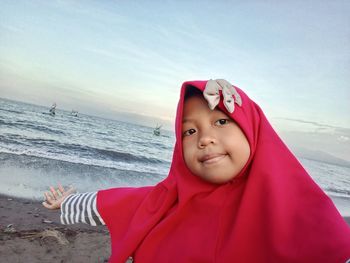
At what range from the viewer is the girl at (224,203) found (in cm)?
123

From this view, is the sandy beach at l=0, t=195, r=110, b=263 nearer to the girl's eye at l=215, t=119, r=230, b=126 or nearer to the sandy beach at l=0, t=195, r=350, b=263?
the sandy beach at l=0, t=195, r=350, b=263

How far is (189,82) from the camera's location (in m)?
1.77

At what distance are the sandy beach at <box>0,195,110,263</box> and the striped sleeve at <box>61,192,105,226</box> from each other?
1.66 metres

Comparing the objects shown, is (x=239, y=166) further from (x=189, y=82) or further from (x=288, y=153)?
(x=189, y=82)

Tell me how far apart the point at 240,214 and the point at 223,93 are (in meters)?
0.65

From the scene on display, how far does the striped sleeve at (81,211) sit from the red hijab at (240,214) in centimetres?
6

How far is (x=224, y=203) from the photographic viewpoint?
156 centimetres

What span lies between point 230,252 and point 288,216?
0.32 metres

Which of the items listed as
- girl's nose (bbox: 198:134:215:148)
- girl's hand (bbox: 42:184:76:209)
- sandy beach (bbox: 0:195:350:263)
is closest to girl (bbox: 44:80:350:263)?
girl's nose (bbox: 198:134:215:148)

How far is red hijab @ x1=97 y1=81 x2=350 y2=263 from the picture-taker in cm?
119

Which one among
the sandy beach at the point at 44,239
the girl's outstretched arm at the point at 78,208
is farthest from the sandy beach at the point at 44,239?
the girl's outstretched arm at the point at 78,208

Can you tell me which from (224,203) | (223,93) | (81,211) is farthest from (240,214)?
(81,211)

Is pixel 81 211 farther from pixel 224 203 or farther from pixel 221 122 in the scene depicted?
pixel 221 122

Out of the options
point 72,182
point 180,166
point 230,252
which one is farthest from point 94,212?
point 72,182
